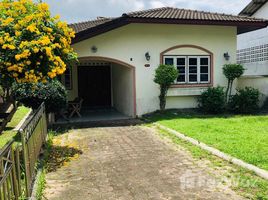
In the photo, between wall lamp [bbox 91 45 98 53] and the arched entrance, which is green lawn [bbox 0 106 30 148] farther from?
wall lamp [bbox 91 45 98 53]

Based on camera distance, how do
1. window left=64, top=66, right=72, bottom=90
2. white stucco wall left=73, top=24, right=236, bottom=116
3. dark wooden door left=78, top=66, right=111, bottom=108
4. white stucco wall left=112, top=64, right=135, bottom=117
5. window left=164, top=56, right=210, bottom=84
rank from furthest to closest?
dark wooden door left=78, top=66, right=111, bottom=108
window left=64, top=66, right=72, bottom=90
window left=164, top=56, right=210, bottom=84
white stucco wall left=112, top=64, right=135, bottom=117
white stucco wall left=73, top=24, right=236, bottom=116

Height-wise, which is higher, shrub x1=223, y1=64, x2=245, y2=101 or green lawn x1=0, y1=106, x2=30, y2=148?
shrub x1=223, y1=64, x2=245, y2=101

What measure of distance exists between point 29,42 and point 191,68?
895 cm

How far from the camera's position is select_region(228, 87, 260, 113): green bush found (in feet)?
40.9

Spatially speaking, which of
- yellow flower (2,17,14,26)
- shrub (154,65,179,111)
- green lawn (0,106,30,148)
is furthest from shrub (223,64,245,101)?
yellow flower (2,17,14,26)

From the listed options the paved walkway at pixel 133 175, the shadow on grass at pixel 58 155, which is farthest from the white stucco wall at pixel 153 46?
the shadow on grass at pixel 58 155

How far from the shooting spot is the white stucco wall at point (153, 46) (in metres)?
12.3

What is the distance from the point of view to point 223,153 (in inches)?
255

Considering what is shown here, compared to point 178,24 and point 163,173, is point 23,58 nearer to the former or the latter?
point 163,173

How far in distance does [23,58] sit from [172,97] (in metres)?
8.42

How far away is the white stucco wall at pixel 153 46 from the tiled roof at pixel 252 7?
5368 mm

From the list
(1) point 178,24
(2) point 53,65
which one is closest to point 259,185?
(2) point 53,65

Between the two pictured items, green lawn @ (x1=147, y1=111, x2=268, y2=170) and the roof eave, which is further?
the roof eave

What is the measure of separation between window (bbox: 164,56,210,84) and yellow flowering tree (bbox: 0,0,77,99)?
739 centimetres
